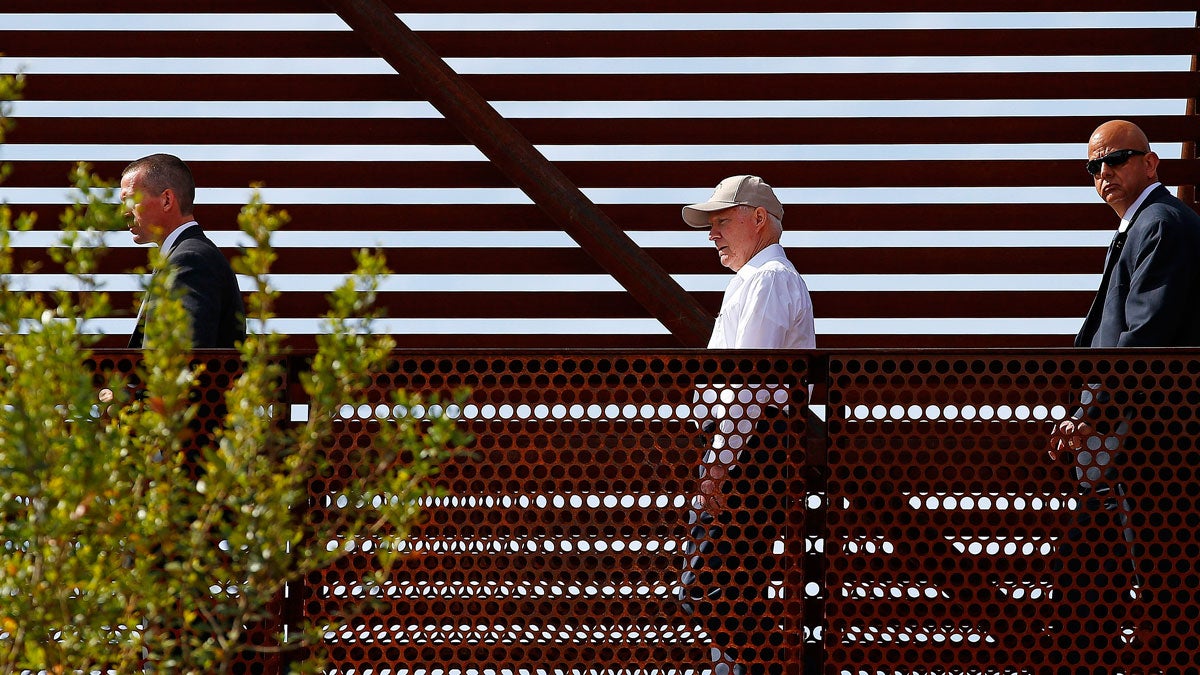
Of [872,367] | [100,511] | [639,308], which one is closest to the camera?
[100,511]

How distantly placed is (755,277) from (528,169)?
2453 millimetres

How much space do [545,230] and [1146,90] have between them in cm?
312

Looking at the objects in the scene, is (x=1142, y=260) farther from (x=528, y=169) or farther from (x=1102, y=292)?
(x=528, y=169)

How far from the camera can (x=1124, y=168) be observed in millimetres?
4383

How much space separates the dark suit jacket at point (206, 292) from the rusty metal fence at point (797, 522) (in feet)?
0.95

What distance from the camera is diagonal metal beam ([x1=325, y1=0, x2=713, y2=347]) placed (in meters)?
6.29

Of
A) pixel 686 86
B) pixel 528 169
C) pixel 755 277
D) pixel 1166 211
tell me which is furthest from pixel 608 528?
pixel 686 86

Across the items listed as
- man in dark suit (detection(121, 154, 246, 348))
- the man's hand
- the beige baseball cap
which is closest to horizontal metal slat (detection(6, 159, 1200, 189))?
man in dark suit (detection(121, 154, 246, 348))

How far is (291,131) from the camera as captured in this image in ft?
22.5

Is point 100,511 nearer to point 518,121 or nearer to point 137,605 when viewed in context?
point 137,605

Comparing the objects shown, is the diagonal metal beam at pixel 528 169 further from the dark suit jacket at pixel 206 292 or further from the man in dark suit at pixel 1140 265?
the dark suit jacket at pixel 206 292

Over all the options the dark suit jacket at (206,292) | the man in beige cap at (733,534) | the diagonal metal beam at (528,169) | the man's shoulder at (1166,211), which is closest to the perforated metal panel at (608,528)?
the man in beige cap at (733,534)

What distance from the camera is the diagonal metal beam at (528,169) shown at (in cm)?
629

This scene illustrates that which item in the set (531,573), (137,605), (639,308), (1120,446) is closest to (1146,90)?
(639,308)
